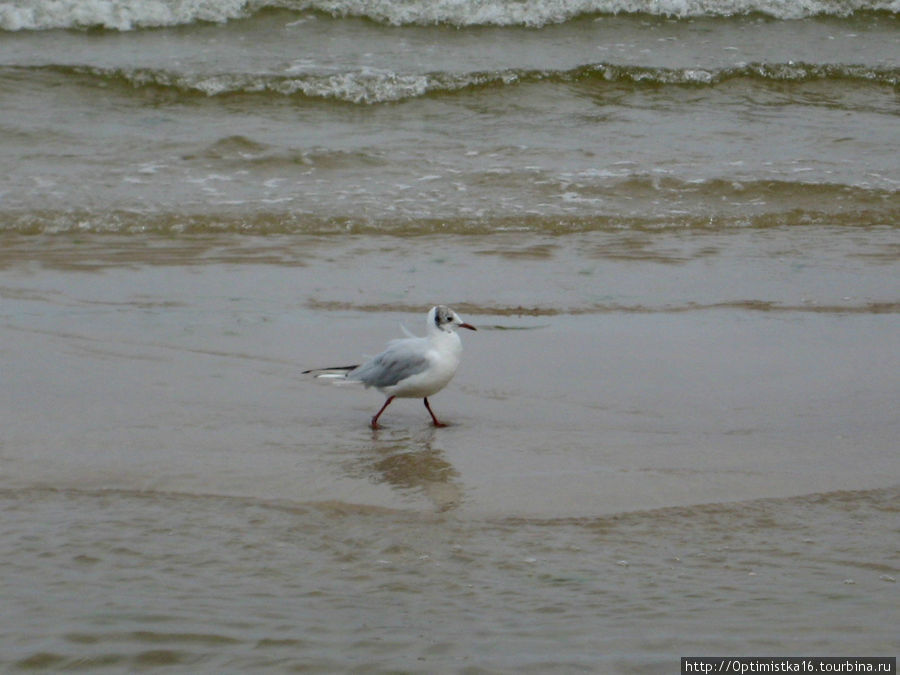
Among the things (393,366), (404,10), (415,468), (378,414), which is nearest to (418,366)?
(393,366)

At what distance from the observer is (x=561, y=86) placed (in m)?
13.4

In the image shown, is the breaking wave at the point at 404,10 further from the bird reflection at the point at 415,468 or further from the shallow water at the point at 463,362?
the bird reflection at the point at 415,468

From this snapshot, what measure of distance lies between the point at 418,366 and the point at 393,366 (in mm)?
114

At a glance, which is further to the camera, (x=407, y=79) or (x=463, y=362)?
(x=407, y=79)

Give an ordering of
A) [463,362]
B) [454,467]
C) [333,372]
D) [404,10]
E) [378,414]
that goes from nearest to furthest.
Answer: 1. [454,467]
2. [378,414]
3. [333,372]
4. [463,362]
5. [404,10]

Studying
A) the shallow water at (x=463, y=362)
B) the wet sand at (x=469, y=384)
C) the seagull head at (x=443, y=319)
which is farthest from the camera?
the seagull head at (x=443, y=319)

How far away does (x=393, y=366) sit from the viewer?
5125mm

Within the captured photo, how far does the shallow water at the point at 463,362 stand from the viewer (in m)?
3.06

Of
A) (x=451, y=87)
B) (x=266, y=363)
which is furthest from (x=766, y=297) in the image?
(x=451, y=87)

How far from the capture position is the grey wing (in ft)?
16.6

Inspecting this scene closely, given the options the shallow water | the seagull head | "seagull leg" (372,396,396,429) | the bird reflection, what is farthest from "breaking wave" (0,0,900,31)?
the bird reflection

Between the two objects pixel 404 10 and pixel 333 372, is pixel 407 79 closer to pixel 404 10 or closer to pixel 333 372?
pixel 404 10

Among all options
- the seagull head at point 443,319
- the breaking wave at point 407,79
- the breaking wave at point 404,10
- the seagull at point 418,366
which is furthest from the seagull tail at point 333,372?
the breaking wave at point 404,10

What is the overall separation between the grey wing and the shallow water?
8.1 inches
